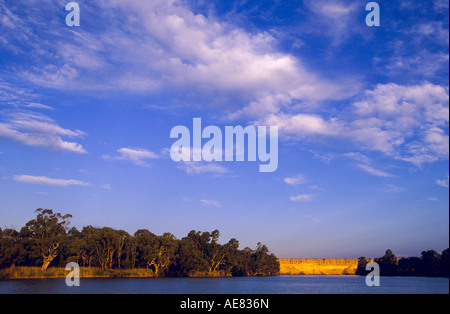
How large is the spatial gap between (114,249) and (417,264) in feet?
313

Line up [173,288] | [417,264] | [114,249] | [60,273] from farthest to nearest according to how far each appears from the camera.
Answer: [417,264]
[114,249]
[60,273]
[173,288]

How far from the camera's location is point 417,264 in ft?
393

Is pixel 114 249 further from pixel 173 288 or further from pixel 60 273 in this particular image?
pixel 173 288

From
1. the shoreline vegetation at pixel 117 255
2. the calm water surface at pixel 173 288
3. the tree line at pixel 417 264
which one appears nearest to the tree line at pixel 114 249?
the shoreline vegetation at pixel 117 255

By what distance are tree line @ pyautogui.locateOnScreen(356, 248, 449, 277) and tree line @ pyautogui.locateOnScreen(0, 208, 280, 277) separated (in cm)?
5557

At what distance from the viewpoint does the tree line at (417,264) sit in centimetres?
10994

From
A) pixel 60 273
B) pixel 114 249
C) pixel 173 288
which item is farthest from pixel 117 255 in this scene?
pixel 173 288

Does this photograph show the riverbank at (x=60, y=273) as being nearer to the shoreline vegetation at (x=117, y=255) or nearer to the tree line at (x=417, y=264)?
the shoreline vegetation at (x=117, y=255)

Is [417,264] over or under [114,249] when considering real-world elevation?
under

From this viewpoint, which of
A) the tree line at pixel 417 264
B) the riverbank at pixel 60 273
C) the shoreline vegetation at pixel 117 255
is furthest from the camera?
the tree line at pixel 417 264

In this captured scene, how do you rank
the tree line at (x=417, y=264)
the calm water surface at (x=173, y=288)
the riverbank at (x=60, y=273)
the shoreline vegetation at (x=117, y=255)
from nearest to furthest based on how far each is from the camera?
1. the calm water surface at (x=173, y=288)
2. the riverbank at (x=60, y=273)
3. the shoreline vegetation at (x=117, y=255)
4. the tree line at (x=417, y=264)

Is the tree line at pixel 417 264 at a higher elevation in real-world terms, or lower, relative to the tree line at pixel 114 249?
Answer: lower

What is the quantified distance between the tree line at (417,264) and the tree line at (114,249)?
5557 centimetres
